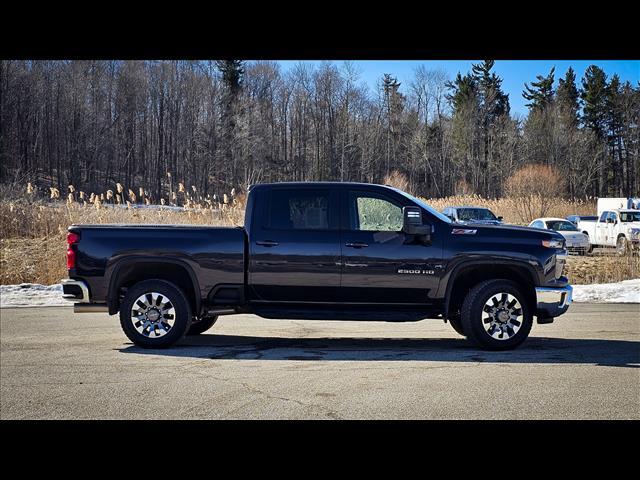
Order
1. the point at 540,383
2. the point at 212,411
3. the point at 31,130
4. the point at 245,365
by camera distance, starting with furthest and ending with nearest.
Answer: the point at 31,130, the point at 245,365, the point at 540,383, the point at 212,411

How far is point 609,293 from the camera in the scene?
14.6 m

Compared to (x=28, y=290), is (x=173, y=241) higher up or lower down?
higher up

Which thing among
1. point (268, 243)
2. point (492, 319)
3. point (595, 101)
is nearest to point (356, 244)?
point (268, 243)

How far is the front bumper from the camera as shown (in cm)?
882

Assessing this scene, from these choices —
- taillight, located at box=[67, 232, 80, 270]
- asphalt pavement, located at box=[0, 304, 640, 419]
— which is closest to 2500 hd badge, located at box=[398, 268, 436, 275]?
asphalt pavement, located at box=[0, 304, 640, 419]

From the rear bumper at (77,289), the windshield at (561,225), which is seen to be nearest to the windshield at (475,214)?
the windshield at (561,225)

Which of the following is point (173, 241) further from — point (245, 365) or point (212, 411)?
→ point (212, 411)

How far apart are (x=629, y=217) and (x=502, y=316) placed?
2120 centimetres

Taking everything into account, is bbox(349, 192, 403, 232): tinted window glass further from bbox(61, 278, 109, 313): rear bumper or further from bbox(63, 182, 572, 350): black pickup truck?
bbox(61, 278, 109, 313): rear bumper

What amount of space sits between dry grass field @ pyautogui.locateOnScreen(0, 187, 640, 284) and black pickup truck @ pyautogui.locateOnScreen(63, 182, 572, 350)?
812 centimetres

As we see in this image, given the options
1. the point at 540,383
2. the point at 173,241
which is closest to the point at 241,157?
the point at 173,241

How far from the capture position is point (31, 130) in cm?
5512

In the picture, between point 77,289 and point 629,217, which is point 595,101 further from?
point 77,289

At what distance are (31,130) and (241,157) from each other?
19.3 meters
